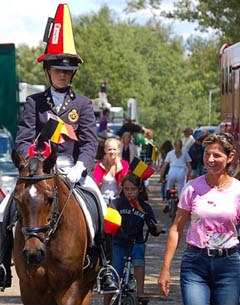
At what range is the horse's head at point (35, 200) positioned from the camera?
899 centimetres

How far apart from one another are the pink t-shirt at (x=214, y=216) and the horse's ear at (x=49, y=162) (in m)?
1.39

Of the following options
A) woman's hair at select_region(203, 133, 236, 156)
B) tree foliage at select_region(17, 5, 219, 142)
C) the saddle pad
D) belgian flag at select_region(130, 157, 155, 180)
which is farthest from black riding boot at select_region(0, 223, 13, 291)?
tree foliage at select_region(17, 5, 219, 142)

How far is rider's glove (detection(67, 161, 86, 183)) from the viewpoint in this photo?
32.6 feet

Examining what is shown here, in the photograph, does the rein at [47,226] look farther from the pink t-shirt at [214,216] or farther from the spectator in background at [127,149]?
the spectator in background at [127,149]

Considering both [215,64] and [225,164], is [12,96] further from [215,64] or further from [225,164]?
[215,64]

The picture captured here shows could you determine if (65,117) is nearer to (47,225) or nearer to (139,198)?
(47,225)

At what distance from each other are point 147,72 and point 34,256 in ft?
260

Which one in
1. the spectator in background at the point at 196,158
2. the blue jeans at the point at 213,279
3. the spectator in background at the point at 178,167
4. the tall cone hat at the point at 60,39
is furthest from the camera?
the spectator in background at the point at 196,158

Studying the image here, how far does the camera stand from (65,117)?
412 inches

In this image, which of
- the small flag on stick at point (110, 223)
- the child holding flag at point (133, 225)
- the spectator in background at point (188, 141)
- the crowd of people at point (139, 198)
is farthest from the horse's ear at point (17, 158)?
the spectator in background at point (188, 141)

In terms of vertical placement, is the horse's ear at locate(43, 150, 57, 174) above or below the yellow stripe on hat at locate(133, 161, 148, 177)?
above

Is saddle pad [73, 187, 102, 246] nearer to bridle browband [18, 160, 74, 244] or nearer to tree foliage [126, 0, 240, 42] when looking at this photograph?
bridle browband [18, 160, 74, 244]

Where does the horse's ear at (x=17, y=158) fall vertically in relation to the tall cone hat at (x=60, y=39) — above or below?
below

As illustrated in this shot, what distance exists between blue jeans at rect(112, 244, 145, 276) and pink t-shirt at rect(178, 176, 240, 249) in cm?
412
